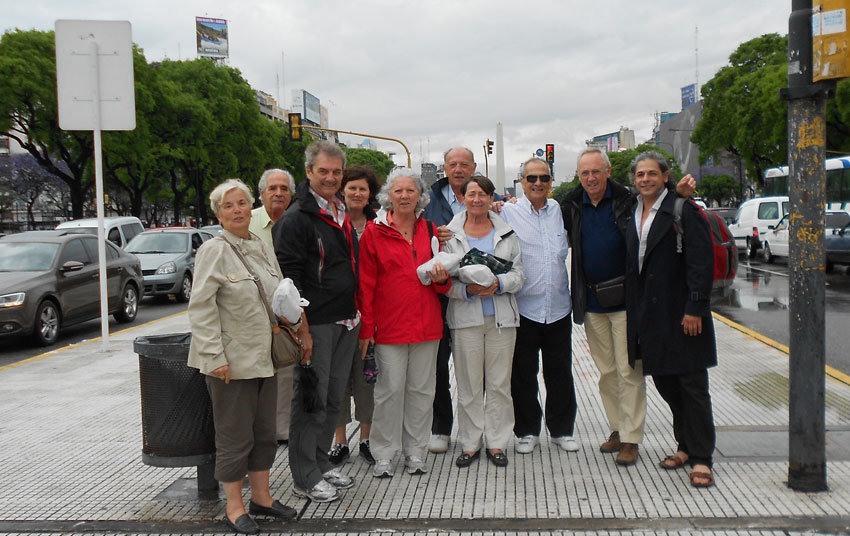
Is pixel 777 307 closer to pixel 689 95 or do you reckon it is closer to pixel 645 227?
pixel 645 227

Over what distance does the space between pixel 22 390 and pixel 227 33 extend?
10841 centimetres

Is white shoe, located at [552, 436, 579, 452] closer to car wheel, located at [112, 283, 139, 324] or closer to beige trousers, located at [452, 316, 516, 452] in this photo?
beige trousers, located at [452, 316, 516, 452]

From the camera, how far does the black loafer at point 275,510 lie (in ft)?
12.7

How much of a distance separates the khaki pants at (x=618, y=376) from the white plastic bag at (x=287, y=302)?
1.92 meters

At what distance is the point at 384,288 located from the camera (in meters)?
4.41

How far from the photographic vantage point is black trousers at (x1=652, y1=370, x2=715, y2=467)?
4.23 meters

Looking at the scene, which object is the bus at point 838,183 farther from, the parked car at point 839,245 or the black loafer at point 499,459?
the black loafer at point 499,459

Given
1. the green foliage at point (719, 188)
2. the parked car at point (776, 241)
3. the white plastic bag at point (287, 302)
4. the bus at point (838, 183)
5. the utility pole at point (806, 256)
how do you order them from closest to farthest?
the white plastic bag at point (287, 302) → the utility pole at point (806, 256) → the parked car at point (776, 241) → the bus at point (838, 183) → the green foliage at point (719, 188)

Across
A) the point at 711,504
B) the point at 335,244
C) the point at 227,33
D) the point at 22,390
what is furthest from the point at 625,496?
the point at 227,33

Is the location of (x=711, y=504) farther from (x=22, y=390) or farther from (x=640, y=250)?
(x=22, y=390)

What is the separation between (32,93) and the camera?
30156 millimetres

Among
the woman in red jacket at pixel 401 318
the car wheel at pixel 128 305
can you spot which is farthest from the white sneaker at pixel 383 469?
the car wheel at pixel 128 305

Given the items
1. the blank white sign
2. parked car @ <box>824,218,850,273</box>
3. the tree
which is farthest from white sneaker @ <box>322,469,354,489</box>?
the tree

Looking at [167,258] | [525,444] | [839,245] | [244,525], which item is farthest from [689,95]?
[244,525]
